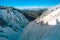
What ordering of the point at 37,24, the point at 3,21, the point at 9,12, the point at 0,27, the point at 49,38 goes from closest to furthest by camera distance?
the point at 49,38
the point at 37,24
the point at 0,27
the point at 3,21
the point at 9,12

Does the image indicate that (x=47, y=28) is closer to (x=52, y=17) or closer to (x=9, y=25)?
(x=52, y=17)

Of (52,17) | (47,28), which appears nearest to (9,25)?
(52,17)

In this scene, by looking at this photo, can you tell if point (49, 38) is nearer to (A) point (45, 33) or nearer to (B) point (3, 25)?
(A) point (45, 33)

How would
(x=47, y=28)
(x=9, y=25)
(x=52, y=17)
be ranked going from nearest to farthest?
(x=47, y=28)
(x=52, y=17)
(x=9, y=25)

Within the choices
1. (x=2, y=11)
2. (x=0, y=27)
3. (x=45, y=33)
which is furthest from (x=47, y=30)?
(x=2, y=11)

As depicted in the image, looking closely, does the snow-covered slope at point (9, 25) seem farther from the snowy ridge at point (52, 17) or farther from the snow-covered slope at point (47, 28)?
the snowy ridge at point (52, 17)

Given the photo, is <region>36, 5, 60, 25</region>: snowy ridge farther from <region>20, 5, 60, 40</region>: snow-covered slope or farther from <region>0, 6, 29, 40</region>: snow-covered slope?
<region>0, 6, 29, 40</region>: snow-covered slope
